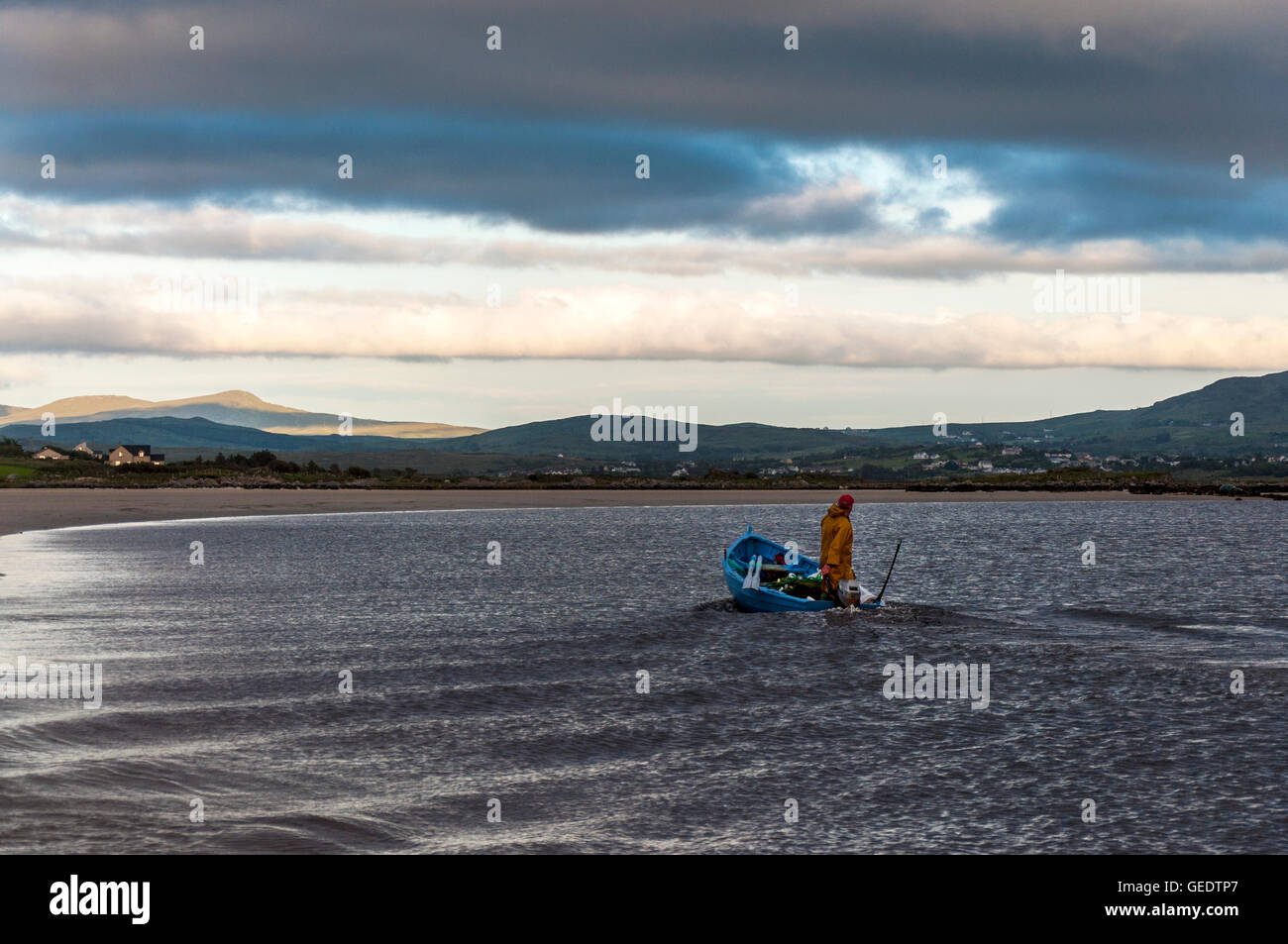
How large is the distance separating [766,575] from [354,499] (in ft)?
293

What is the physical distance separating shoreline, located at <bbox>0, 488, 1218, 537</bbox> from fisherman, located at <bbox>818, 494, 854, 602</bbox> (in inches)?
1896

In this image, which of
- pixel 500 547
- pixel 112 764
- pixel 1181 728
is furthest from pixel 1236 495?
pixel 112 764

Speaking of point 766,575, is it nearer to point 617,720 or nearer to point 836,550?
point 836,550

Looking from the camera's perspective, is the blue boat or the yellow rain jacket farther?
the blue boat

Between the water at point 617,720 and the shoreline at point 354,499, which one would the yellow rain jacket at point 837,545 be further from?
the shoreline at point 354,499

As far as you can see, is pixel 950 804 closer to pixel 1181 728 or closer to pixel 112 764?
pixel 1181 728

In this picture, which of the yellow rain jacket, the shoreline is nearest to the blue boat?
the yellow rain jacket

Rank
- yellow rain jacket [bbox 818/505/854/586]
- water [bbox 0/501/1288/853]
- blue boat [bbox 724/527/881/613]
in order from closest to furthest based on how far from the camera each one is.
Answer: water [bbox 0/501/1288/853] → yellow rain jacket [bbox 818/505/854/586] → blue boat [bbox 724/527/881/613]

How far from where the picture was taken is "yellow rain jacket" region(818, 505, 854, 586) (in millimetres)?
32375

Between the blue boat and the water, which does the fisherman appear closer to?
the blue boat

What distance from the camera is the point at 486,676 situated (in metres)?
22.1

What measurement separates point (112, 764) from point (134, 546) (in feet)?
140

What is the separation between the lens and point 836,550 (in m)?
32.9

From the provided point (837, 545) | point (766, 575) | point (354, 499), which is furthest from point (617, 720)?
point (354, 499)
